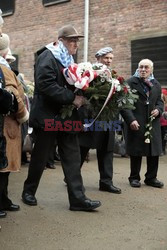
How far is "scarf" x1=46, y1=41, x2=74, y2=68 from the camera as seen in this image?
417 centimetres

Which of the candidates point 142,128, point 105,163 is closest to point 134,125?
point 142,128

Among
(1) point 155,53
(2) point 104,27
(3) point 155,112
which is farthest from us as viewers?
(2) point 104,27

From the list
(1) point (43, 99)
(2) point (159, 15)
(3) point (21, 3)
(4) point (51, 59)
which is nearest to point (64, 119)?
(1) point (43, 99)

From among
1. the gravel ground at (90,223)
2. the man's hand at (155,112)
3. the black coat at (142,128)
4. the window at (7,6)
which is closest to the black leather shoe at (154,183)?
the gravel ground at (90,223)

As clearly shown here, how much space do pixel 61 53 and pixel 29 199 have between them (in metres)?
1.60

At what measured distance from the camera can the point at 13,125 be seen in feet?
12.4

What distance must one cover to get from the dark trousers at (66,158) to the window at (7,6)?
37.5 ft

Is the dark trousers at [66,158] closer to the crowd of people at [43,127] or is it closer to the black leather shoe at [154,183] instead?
the crowd of people at [43,127]

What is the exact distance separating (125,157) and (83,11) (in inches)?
230

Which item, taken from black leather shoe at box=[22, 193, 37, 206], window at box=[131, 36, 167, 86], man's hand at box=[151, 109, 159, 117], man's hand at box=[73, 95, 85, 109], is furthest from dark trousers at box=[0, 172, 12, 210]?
window at box=[131, 36, 167, 86]

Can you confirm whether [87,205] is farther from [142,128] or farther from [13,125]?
[142,128]

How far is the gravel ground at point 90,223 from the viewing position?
328cm

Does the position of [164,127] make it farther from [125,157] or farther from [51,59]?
[51,59]

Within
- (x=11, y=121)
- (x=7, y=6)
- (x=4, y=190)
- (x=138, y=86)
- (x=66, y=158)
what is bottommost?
(x=4, y=190)
